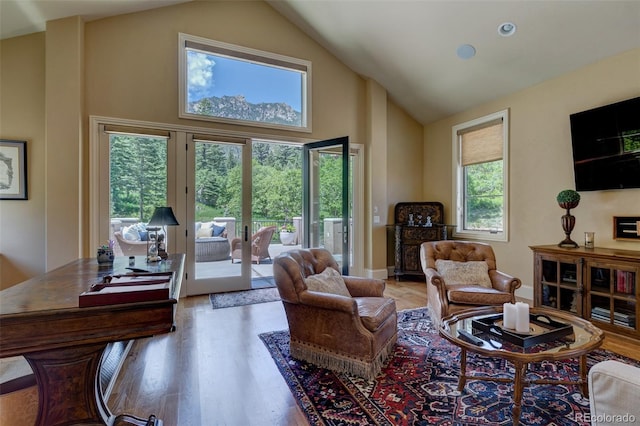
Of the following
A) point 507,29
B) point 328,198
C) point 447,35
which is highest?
point 447,35

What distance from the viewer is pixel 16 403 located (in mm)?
2076

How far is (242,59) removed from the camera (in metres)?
4.85

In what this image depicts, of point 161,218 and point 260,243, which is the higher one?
point 161,218

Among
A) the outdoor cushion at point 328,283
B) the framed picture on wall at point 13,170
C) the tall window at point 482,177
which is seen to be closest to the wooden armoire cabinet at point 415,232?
the tall window at point 482,177

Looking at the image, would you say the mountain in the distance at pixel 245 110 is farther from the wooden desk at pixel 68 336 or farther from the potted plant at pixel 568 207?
the potted plant at pixel 568 207

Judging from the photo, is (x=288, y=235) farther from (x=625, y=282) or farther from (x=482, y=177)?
(x=625, y=282)

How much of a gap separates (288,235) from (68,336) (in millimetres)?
7467

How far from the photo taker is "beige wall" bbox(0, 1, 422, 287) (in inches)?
142

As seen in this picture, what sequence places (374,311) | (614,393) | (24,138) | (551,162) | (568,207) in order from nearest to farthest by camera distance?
(614,393)
(374,311)
(568,207)
(24,138)
(551,162)

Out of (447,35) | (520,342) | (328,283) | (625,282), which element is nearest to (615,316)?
(625,282)

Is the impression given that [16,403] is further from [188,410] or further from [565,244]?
[565,244]

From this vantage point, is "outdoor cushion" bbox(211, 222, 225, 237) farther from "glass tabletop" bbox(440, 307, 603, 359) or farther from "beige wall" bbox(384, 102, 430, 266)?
"glass tabletop" bbox(440, 307, 603, 359)

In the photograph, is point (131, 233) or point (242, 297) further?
point (242, 297)

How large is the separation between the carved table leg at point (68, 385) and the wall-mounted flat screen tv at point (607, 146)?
4768 mm
